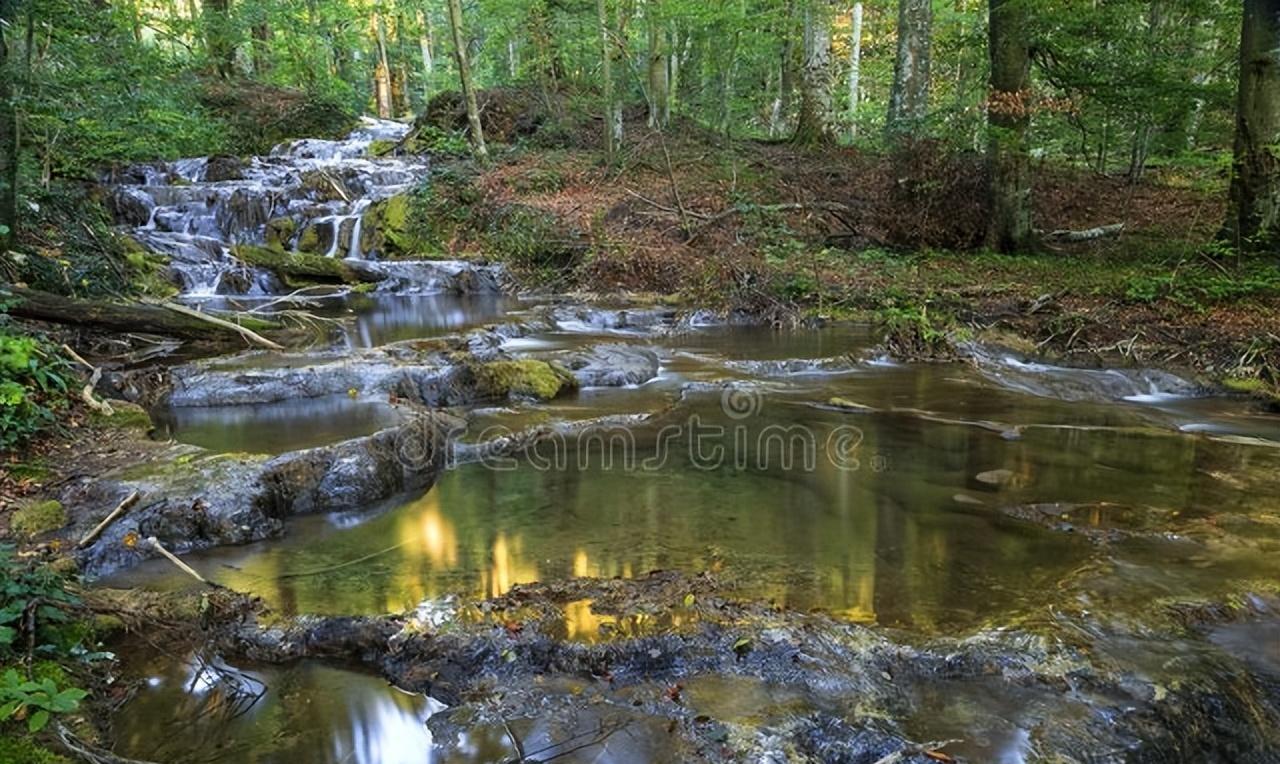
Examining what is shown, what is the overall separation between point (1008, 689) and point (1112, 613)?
0.86 meters

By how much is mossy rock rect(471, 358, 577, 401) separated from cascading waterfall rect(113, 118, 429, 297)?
6843 mm

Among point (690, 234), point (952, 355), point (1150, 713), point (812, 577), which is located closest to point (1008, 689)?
point (1150, 713)

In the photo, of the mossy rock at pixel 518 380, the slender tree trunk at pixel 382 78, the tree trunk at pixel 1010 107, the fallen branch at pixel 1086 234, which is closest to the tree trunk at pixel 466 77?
the tree trunk at pixel 1010 107

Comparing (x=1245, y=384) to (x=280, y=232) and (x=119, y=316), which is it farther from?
(x=280, y=232)

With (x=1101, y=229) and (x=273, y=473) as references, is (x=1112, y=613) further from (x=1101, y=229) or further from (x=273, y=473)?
(x=1101, y=229)

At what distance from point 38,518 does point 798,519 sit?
4.33 m

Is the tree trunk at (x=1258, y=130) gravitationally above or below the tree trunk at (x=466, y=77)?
below

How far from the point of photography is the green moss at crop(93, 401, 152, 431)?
576cm

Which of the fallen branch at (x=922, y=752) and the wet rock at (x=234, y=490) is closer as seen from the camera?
the fallen branch at (x=922, y=752)

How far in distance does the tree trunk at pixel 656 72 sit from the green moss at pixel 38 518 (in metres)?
13.8

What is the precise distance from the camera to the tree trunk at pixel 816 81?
53.1ft

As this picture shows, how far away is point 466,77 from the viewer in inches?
652

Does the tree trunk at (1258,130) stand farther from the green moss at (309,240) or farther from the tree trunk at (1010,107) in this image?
the green moss at (309,240)

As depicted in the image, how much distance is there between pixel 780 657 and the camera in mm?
3229
